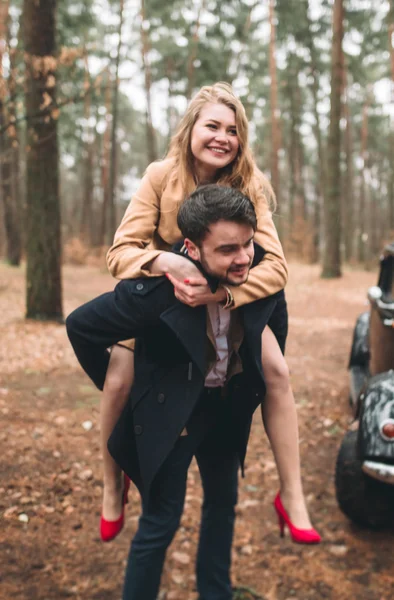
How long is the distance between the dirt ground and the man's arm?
1.73 metres

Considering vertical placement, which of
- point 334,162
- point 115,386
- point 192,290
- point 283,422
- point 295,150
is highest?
point 295,150

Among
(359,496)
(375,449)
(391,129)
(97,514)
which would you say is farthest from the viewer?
(391,129)

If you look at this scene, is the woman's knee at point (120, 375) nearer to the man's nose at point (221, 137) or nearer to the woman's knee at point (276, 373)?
the woman's knee at point (276, 373)

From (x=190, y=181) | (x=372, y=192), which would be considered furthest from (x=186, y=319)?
(x=372, y=192)

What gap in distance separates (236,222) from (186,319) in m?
0.42

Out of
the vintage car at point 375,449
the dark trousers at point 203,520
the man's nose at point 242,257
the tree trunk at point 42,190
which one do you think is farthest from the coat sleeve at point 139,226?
the tree trunk at point 42,190

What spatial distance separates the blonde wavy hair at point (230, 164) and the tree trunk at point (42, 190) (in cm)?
610

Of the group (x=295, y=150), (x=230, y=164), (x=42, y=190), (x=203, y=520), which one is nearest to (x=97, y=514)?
(x=203, y=520)

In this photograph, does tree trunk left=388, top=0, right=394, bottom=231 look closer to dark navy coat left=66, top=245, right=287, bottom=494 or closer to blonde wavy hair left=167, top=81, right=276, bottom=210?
blonde wavy hair left=167, top=81, right=276, bottom=210

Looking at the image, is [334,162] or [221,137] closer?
[221,137]

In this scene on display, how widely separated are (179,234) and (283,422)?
37.3 inches

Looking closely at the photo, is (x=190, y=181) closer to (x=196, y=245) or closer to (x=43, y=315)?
(x=196, y=245)

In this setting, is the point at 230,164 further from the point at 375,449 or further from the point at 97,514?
the point at 97,514

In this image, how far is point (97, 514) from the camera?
3.84 m
